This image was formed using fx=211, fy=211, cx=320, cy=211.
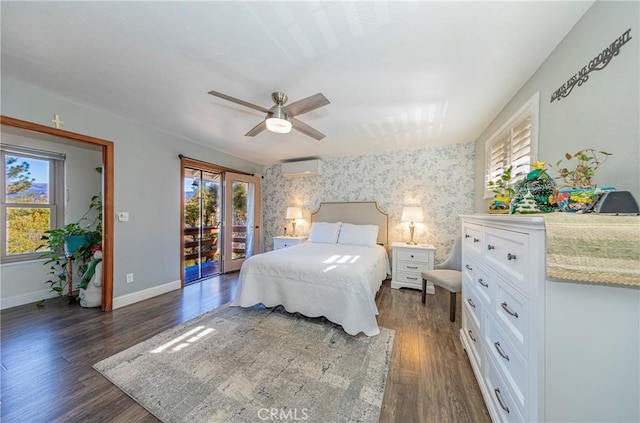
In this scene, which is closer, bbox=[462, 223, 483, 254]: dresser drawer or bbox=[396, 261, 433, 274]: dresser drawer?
bbox=[462, 223, 483, 254]: dresser drawer

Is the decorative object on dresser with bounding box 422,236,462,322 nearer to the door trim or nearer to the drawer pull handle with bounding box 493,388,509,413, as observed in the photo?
the drawer pull handle with bounding box 493,388,509,413

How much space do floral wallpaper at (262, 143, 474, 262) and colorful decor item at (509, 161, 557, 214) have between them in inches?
102

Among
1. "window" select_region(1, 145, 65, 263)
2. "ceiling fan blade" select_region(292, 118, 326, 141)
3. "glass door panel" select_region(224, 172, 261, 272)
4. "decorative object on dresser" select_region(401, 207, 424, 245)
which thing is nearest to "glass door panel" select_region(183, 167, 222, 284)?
"glass door panel" select_region(224, 172, 261, 272)

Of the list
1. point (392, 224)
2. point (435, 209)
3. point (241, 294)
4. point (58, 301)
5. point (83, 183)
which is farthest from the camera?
point (392, 224)

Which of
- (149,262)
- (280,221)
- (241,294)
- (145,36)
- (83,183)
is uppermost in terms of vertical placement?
(145,36)

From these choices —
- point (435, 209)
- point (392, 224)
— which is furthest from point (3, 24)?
point (435, 209)

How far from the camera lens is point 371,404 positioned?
4.47 feet

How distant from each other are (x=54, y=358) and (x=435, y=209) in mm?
4792

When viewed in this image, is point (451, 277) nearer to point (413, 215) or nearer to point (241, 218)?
point (413, 215)

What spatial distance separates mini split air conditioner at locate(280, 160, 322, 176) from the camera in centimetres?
434

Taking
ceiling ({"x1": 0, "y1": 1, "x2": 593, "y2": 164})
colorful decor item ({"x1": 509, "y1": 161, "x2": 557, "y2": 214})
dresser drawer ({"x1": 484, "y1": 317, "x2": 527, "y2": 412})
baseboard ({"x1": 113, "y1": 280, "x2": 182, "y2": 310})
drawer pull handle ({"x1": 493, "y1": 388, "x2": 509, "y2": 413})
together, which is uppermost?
ceiling ({"x1": 0, "y1": 1, "x2": 593, "y2": 164})

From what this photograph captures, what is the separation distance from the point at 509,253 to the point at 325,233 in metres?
3.01

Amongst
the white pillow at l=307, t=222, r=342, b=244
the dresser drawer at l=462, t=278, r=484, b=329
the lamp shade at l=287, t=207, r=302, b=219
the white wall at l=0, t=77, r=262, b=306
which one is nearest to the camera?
the dresser drawer at l=462, t=278, r=484, b=329

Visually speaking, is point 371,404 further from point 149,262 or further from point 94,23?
point 149,262
